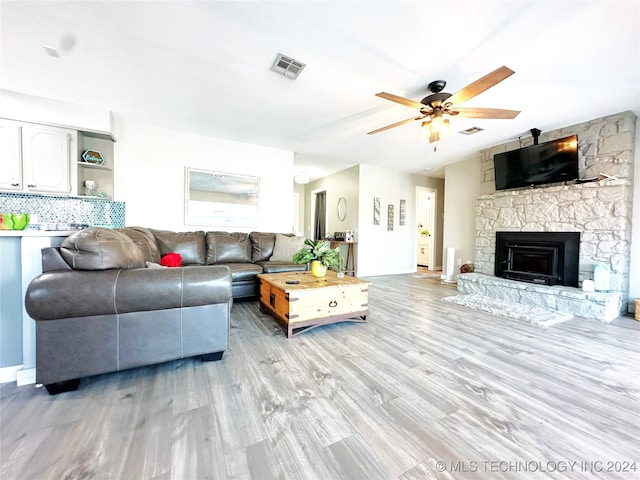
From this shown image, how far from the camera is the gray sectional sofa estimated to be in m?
1.39

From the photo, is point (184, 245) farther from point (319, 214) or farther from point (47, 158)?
point (319, 214)

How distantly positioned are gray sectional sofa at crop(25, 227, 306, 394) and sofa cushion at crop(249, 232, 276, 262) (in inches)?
89.5

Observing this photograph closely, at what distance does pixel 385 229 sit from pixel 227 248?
3.69m

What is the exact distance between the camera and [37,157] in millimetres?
3016

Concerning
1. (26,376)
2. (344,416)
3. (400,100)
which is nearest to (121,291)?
(26,376)

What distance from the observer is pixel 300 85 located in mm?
2580

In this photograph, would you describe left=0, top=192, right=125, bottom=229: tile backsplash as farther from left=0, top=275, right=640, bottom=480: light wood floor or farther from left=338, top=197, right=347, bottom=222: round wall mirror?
left=338, top=197, right=347, bottom=222: round wall mirror

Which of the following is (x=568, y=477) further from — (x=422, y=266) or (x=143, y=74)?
(x=422, y=266)

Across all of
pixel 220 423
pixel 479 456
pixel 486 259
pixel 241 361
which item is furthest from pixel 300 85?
pixel 486 259

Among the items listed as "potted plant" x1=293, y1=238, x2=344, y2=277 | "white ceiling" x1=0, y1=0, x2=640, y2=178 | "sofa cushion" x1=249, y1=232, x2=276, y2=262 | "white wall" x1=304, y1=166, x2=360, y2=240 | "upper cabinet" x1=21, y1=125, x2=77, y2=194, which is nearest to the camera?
"white ceiling" x1=0, y1=0, x2=640, y2=178

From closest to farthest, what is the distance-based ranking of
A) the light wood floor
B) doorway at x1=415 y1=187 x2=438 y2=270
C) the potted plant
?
1. the light wood floor
2. the potted plant
3. doorway at x1=415 y1=187 x2=438 y2=270

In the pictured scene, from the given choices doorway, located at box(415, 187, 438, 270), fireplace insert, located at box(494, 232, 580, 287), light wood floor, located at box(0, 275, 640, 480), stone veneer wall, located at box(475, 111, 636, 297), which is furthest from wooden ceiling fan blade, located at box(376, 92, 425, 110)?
doorway, located at box(415, 187, 438, 270)

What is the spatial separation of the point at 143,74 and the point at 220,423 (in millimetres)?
3087

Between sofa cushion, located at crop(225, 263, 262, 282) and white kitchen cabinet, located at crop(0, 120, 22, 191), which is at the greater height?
white kitchen cabinet, located at crop(0, 120, 22, 191)
